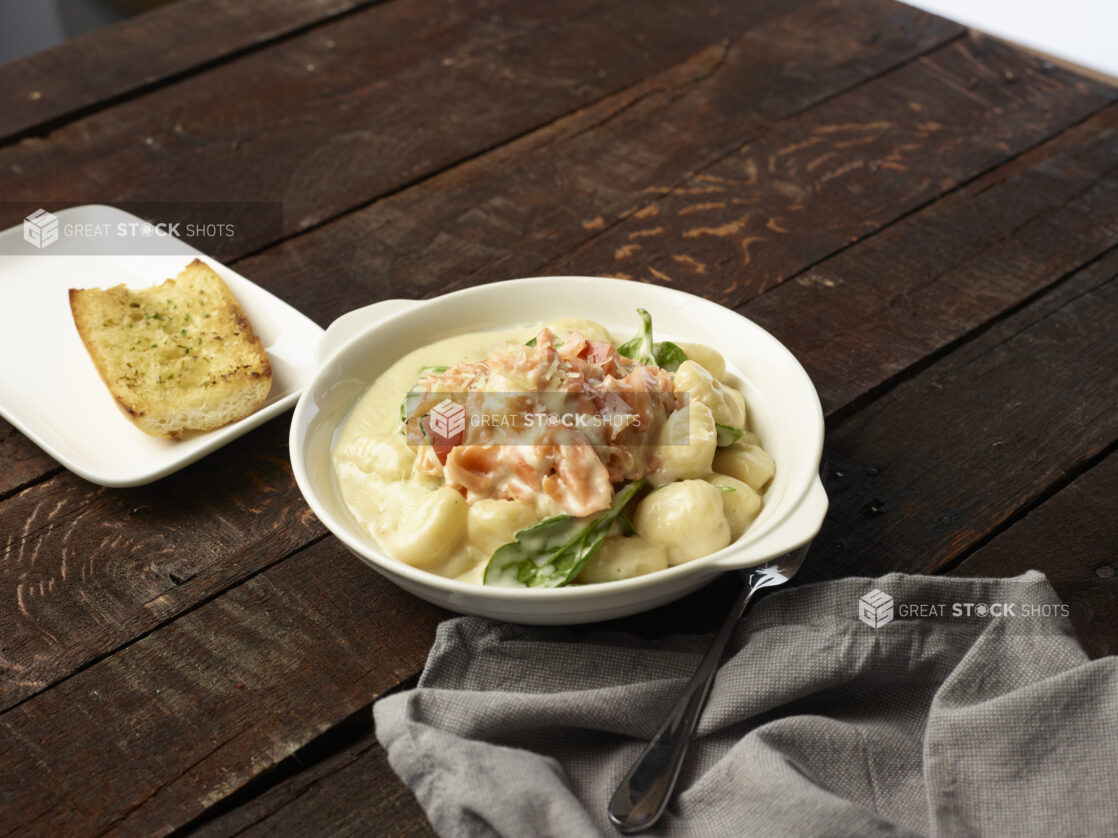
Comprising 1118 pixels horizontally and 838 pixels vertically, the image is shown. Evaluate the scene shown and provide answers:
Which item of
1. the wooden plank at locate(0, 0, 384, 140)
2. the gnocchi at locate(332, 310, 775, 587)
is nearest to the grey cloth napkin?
the gnocchi at locate(332, 310, 775, 587)

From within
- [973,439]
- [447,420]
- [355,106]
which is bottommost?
[973,439]

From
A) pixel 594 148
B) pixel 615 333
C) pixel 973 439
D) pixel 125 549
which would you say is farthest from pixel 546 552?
pixel 594 148

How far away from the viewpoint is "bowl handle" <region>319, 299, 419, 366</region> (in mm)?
1295

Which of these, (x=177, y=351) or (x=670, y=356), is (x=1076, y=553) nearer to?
(x=670, y=356)

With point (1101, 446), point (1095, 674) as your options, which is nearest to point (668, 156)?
point (1101, 446)

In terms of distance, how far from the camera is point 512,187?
1.90 m

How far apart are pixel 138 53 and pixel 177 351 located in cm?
110

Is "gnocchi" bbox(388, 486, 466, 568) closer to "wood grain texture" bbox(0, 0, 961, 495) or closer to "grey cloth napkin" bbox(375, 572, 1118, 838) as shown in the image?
"grey cloth napkin" bbox(375, 572, 1118, 838)

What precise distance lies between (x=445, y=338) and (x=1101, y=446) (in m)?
0.87

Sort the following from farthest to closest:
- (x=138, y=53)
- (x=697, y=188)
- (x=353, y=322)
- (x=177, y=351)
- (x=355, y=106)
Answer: (x=138, y=53) → (x=355, y=106) → (x=697, y=188) → (x=177, y=351) → (x=353, y=322)

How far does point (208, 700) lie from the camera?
108 cm

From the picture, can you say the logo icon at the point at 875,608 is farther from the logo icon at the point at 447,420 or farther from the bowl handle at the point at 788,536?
the logo icon at the point at 447,420

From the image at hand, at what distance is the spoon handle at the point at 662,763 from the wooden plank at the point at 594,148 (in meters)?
0.51

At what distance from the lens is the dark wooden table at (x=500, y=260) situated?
1.08 metres
